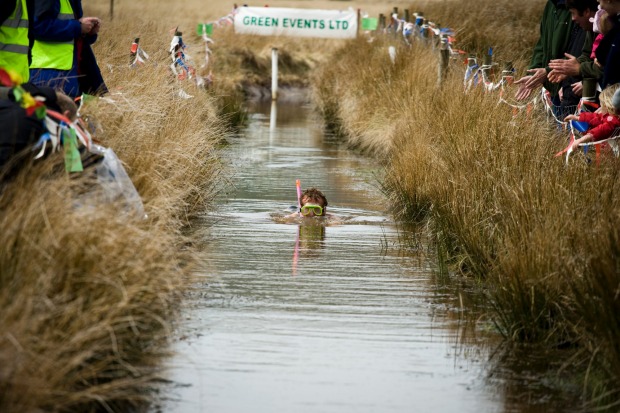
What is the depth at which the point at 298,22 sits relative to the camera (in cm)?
3503

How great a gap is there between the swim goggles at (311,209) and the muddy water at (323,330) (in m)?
0.13

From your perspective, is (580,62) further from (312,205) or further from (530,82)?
(312,205)

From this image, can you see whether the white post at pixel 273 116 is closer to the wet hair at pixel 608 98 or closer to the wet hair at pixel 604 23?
the wet hair at pixel 604 23

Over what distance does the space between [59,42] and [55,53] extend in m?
0.09

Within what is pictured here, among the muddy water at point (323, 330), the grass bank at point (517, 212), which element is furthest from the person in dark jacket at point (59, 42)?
the grass bank at point (517, 212)

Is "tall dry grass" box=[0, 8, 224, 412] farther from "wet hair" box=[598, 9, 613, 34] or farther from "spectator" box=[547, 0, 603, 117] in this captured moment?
"spectator" box=[547, 0, 603, 117]

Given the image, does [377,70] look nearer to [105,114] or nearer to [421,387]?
[105,114]

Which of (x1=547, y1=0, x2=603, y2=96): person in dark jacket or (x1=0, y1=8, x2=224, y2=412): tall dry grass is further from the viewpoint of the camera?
(x1=547, y1=0, x2=603, y2=96): person in dark jacket

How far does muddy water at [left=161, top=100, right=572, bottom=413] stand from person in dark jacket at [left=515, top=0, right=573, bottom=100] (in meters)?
1.85

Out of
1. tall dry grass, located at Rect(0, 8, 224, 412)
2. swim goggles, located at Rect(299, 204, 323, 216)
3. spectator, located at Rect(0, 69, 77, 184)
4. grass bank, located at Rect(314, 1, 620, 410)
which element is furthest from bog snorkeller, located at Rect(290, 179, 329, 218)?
spectator, located at Rect(0, 69, 77, 184)

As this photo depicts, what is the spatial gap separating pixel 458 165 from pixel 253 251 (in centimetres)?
185

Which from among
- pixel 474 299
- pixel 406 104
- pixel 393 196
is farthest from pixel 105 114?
pixel 406 104

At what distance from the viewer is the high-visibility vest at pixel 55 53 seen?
10.2 m

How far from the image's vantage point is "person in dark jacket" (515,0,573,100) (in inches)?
494
